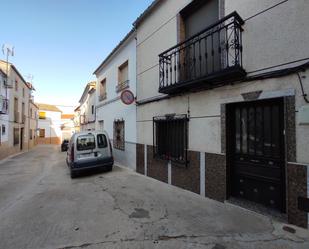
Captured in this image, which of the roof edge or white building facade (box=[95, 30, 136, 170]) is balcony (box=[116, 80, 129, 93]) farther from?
the roof edge

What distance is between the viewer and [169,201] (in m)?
4.71

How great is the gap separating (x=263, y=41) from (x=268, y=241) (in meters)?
3.24

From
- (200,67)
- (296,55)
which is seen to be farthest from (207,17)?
(296,55)

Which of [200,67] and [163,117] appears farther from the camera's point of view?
[163,117]

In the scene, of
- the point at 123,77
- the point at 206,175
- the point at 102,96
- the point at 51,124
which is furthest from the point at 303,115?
the point at 51,124

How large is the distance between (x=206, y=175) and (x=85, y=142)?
486 centimetres

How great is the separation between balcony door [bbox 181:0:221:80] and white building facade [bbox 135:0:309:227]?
3cm

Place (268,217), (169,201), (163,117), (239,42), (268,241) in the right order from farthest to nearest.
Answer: (163,117) < (169,201) < (239,42) < (268,217) < (268,241)

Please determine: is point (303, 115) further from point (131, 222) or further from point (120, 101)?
point (120, 101)

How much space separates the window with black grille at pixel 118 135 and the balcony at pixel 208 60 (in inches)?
163

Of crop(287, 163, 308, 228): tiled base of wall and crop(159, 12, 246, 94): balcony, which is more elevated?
crop(159, 12, 246, 94): balcony

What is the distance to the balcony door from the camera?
4.95m

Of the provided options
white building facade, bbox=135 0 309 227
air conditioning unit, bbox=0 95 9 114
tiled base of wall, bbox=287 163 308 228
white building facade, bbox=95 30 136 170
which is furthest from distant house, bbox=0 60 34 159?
tiled base of wall, bbox=287 163 308 228

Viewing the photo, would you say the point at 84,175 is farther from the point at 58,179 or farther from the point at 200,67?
the point at 200,67
